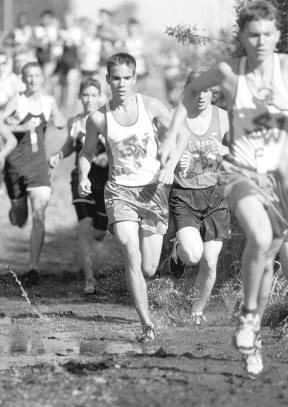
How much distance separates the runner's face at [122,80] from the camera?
8.26 metres

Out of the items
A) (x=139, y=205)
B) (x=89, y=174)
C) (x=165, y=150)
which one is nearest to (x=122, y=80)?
(x=139, y=205)

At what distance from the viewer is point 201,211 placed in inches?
356

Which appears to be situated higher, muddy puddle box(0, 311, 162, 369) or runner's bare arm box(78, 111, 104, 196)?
runner's bare arm box(78, 111, 104, 196)

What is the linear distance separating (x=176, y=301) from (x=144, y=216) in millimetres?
1634

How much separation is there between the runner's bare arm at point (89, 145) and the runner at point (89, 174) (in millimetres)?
2617

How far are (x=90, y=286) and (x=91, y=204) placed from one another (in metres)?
0.91

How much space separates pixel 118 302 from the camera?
10.9 m

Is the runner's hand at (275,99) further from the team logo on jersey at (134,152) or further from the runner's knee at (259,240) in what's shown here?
the team logo on jersey at (134,152)

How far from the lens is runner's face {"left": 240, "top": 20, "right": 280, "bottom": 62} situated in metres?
6.38

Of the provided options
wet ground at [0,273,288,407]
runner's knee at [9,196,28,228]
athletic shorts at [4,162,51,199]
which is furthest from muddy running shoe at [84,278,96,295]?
athletic shorts at [4,162,51,199]

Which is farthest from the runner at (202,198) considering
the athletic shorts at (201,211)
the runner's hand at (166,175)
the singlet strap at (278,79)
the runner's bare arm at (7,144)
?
the singlet strap at (278,79)

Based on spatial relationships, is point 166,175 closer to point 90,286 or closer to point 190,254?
point 190,254

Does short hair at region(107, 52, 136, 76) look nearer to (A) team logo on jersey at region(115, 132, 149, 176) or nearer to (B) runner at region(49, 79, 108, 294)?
(A) team logo on jersey at region(115, 132, 149, 176)

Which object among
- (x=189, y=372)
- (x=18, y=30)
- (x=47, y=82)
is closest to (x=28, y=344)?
(x=189, y=372)
